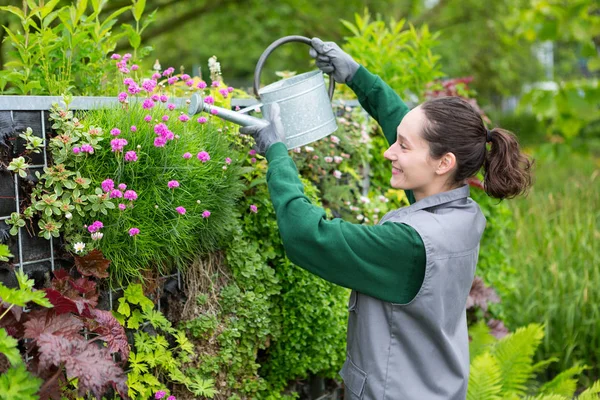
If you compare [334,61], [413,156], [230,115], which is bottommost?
[413,156]

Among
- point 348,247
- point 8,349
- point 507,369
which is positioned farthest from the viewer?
point 507,369

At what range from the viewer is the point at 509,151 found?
83.6 inches

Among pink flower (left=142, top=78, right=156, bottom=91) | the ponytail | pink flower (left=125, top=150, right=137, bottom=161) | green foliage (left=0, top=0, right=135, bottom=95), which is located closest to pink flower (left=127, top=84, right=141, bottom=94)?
pink flower (left=142, top=78, right=156, bottom=91)

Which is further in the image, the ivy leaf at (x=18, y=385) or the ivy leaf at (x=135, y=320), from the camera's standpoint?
the ivy leaf at (x=135, y=320)

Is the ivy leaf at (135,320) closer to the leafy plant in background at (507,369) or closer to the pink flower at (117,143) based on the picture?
the pink flower at (117,143)

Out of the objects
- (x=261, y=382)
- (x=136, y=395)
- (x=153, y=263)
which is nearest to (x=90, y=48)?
(x=153, y=263)

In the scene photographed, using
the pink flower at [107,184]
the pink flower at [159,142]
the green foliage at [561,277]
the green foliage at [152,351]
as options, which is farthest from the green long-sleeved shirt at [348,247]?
the green foliage at [561,277]

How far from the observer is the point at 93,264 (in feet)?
6.66

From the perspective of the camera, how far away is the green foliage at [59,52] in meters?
2.18

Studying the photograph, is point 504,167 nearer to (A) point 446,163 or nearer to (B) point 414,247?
(A) point 446,163

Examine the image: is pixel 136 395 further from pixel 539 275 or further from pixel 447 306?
pixel 539 275

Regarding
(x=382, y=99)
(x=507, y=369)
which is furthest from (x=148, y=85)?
(x=507, y=369)

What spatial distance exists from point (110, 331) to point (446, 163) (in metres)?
1.12

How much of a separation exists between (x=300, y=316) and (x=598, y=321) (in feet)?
7.81
